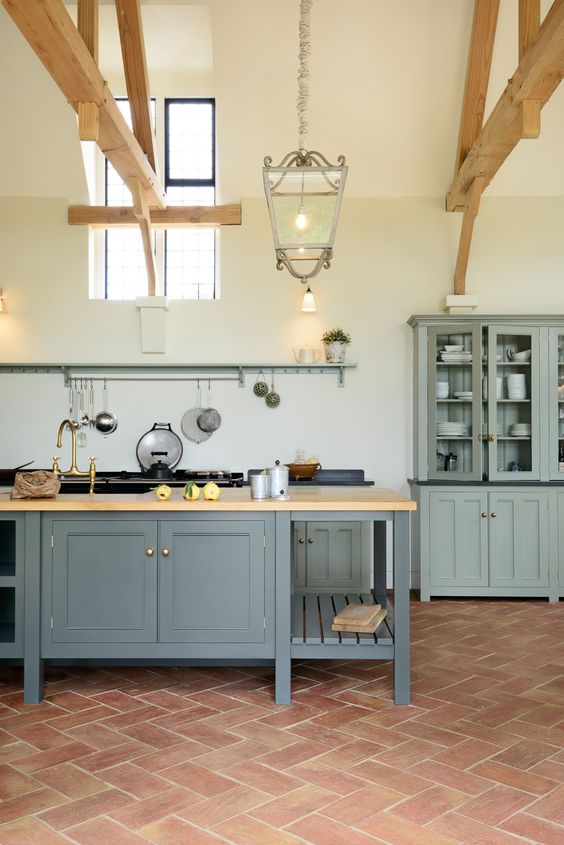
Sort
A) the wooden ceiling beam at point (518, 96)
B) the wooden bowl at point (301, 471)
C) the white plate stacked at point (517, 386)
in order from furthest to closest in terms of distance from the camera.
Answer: the white plate stacked at point (517, 386) → the wooden bowl at point (301, 471) → the wooden ceiling beam at point (518, 96)

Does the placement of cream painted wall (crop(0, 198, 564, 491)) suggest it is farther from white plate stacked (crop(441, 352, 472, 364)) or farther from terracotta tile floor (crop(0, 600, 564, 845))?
terracotta tile floor (crop(0, 600, 564, 845))

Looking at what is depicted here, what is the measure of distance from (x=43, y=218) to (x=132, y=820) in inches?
214

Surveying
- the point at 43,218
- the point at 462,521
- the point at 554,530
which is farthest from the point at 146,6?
the point at 554,530

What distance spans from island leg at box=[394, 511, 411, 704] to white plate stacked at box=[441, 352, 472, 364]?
283 centimetres

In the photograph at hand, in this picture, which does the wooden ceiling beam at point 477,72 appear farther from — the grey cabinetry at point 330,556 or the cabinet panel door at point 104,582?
the cabinet panel door at point 104,582

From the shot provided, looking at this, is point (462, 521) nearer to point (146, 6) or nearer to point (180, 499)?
point (180, 499)

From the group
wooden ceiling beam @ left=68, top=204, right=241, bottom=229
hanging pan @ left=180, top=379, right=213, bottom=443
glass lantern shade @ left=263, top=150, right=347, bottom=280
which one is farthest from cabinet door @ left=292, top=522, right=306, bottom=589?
wooden ceiling beam @ left=68, top=204, right=241, bottom=229

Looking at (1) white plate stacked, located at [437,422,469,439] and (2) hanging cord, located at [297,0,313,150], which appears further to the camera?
(1) white plate stacked, located at [437,422,469,439]

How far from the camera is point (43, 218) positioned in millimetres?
6648

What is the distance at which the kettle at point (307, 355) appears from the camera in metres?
6.49

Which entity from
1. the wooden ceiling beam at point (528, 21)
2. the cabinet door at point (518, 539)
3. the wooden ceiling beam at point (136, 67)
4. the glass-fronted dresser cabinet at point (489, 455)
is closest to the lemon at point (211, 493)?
the glass-fronted dresser cabinet at point (489, 455)

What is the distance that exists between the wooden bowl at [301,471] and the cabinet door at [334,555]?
0.66 m

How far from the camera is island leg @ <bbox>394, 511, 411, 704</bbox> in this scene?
3.60 meters

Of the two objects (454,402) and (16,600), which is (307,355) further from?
(16,600)
